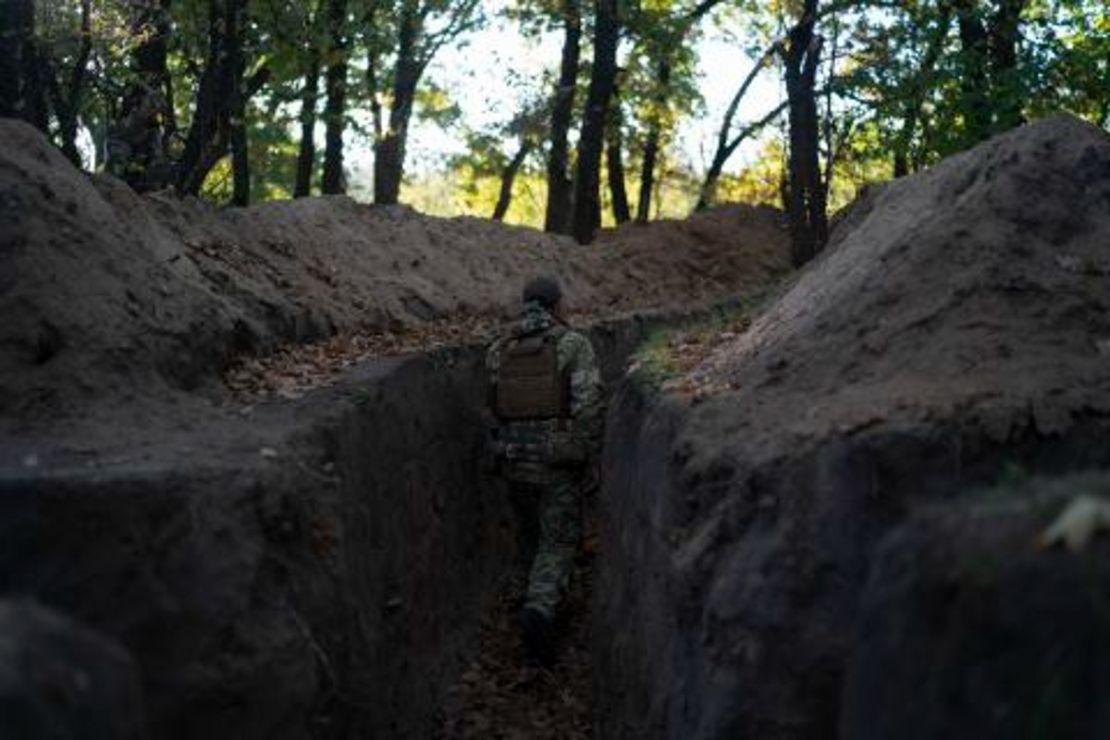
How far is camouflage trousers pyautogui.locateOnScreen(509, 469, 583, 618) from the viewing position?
10156 millimetres

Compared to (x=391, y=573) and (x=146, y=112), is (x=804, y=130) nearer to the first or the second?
(x=146, y=112)

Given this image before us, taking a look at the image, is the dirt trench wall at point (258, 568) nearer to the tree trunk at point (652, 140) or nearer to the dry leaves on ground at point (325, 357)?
the dry leaves on ground at point (325, 357)

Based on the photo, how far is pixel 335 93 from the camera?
21094 millimetres

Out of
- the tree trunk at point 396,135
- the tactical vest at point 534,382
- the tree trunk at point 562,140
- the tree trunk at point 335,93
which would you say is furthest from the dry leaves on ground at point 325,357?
the tree trunk at point 396,135

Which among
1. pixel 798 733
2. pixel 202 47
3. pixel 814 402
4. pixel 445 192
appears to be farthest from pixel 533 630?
pixel 445 192

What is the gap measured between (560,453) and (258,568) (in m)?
4.10

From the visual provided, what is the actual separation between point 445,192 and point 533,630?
44.9m

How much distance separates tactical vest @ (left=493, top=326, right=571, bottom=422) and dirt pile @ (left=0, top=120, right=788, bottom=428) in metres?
1.94

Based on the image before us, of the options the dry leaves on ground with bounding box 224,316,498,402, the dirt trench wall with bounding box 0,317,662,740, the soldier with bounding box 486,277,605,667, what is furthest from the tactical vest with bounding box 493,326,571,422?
the dry leaves on ground with bounding box 224,316,498,402

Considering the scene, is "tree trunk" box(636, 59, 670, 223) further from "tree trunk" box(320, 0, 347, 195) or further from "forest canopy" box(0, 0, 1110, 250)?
"tree trunk" box(320, 0, 347, 195)

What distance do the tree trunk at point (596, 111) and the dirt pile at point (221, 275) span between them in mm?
1091

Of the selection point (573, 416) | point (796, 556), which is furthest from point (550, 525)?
point (796, 556)

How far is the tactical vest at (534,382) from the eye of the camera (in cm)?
1038

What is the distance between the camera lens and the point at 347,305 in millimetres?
13461
